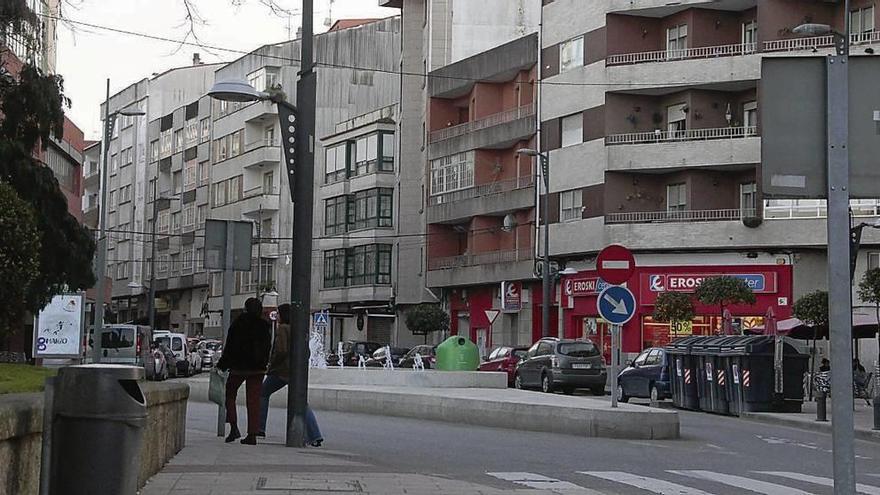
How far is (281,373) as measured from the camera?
56.5 feet

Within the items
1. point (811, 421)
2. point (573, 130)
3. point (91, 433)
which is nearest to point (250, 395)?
point (91, 433)

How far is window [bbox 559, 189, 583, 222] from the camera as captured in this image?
57281 millimetres

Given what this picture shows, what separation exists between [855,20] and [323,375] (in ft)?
90.1

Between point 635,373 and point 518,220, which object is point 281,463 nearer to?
point 635,373

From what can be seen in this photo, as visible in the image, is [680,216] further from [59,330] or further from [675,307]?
[59,330]

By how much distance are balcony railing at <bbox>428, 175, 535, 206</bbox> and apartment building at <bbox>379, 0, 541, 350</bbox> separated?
5.71ft

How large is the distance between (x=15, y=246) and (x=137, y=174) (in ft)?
316

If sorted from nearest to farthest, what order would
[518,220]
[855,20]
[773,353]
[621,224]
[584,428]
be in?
[584,428]
[773,353]
[855,20]
[621,224]
[518,220]

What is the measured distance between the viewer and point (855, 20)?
5059 centimetres

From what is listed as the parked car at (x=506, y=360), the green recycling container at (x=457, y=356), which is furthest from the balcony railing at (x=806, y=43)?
the green recycling container at (x=457, y=356)

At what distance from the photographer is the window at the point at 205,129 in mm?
100875

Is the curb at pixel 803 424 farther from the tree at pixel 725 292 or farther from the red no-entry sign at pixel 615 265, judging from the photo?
the tree at pixel 725 292

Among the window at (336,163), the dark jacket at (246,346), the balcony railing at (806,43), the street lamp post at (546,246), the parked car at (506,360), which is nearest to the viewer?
the dark jacket at (246,346)

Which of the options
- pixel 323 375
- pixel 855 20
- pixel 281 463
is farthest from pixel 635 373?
pixel 281 463
